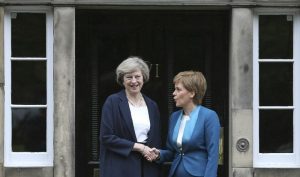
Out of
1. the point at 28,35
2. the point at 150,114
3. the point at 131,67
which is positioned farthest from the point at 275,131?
the point at 28,35

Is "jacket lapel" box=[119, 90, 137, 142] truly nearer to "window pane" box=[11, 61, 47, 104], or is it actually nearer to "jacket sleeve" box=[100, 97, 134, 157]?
"jacket sleeve" box=[100, 97, 134, 157]

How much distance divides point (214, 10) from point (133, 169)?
96.9 inches

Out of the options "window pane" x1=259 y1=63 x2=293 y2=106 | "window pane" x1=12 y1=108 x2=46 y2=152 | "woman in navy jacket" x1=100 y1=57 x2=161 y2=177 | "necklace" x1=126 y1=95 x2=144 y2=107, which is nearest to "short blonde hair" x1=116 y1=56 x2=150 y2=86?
"woman in navy jacket" x1=100 y1=57 x2=161 y2=177

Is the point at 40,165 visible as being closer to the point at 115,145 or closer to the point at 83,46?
the point at 83,46

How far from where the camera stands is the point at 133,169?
675 centimetres

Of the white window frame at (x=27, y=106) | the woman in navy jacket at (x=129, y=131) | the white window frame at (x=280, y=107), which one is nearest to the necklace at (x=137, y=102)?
the woman in navy jacket at (x=129, y=131)

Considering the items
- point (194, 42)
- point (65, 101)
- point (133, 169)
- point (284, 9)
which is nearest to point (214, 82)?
point (194, 42)

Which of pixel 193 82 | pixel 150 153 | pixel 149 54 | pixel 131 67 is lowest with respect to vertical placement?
pixel 150 153

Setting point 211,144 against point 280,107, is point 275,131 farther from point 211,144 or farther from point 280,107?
point 211,144

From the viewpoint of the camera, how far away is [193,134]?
21.3 feet

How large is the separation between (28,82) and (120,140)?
6.75ft

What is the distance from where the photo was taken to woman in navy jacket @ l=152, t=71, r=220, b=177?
6445 millimetres

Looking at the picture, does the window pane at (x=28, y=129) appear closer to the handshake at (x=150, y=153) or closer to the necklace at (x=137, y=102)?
the necklace at (x=137, y=102)

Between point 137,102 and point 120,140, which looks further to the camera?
point 137,102
